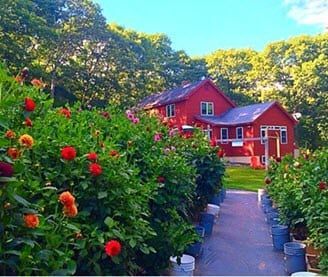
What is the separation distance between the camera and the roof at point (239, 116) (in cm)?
2167

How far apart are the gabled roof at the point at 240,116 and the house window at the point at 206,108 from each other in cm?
31

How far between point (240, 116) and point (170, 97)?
3.95 m

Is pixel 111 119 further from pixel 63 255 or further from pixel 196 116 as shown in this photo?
pixel 196 116

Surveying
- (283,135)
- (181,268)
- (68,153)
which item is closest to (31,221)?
(68,153)

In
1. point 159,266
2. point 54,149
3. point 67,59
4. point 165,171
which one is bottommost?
point 159,266

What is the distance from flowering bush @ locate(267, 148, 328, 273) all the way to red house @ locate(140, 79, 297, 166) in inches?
616

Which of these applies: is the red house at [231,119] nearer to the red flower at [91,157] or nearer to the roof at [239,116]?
the roof at [239,116]

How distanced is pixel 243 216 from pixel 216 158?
155cm

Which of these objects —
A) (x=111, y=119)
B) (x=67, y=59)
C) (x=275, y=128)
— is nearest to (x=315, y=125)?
(x=275, y=128)

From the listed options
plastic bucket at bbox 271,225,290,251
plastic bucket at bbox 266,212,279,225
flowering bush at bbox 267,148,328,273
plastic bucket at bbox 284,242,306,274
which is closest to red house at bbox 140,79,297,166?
plastic bucket at bbox 266,212,279,225

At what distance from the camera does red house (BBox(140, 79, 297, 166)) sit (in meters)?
21.7

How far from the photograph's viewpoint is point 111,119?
3.68 meters

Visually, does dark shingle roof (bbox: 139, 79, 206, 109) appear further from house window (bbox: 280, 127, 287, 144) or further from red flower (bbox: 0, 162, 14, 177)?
red flower (bbox: 0, 162, 14, 177)

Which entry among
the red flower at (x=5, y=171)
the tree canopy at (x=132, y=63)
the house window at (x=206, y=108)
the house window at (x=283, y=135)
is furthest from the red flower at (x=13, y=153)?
the house window at (x=283, y=135)
